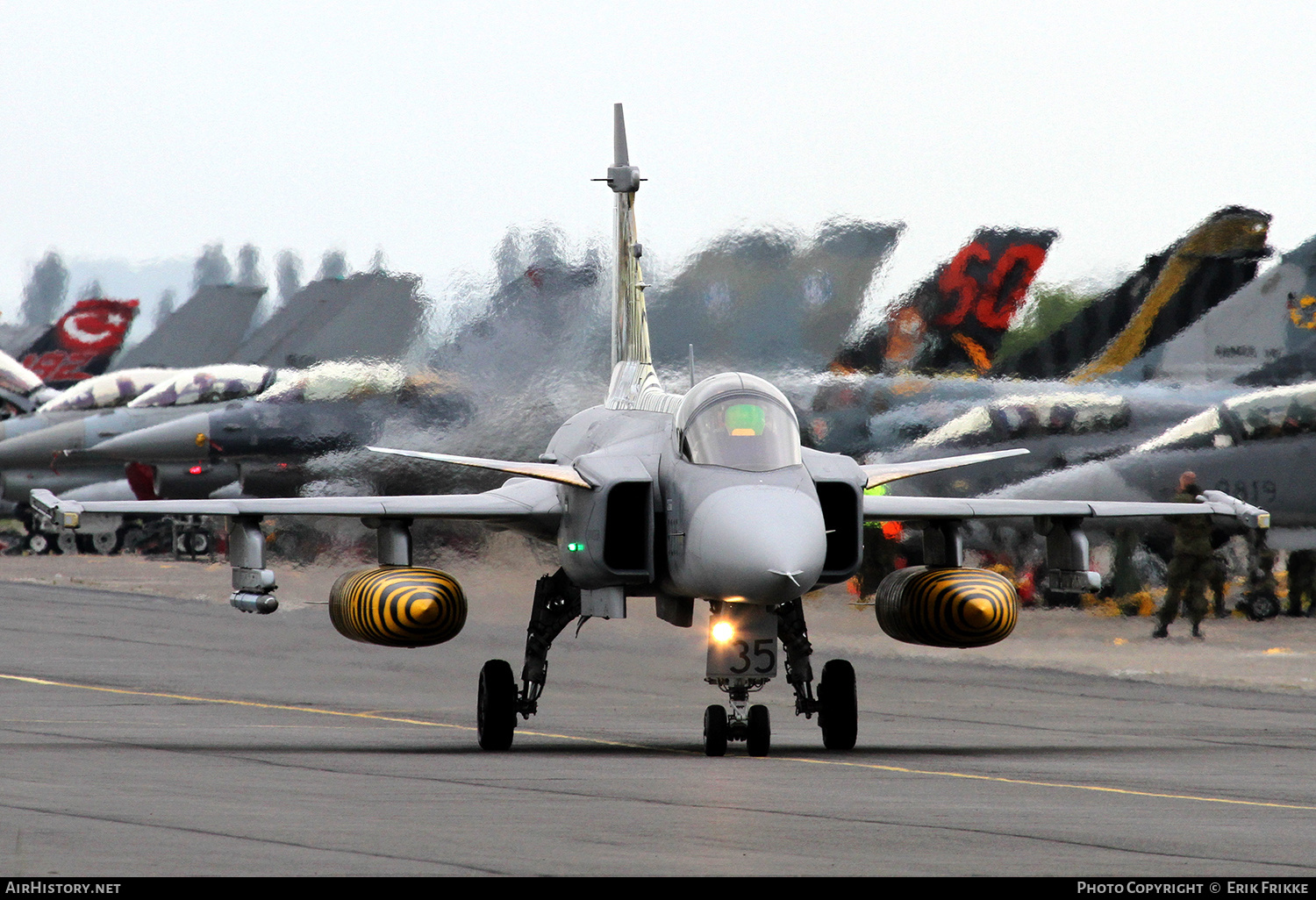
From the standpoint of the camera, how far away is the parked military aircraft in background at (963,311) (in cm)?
2916

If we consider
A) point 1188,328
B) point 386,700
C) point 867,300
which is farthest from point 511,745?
point 1188,328

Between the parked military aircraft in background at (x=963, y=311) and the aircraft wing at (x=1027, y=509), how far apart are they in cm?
1289

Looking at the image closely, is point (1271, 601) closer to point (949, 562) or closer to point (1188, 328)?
point (1188, 328)

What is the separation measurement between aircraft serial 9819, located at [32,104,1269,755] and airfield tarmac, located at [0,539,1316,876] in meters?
0.67

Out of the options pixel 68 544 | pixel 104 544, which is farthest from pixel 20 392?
pixel 104 544

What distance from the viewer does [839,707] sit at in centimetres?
1510

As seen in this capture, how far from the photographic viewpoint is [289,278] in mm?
34812

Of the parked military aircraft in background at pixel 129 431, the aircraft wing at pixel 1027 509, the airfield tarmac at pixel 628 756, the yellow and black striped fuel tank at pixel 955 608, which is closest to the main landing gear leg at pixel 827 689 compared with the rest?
the airfield tarmac at pixel 628 756

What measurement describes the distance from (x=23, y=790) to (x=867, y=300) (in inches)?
744

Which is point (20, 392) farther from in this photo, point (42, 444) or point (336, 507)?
point (336, 507)

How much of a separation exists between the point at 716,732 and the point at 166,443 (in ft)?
80.6

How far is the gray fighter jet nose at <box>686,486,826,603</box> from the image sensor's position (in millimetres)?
12938

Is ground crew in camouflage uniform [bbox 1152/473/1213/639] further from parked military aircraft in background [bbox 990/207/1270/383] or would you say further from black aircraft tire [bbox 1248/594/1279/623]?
parked military aircraft in background [bbox 990/207/1270/383]

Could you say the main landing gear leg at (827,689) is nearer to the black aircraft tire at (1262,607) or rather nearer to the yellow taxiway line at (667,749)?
the yellow taxiway line at (667,749)
